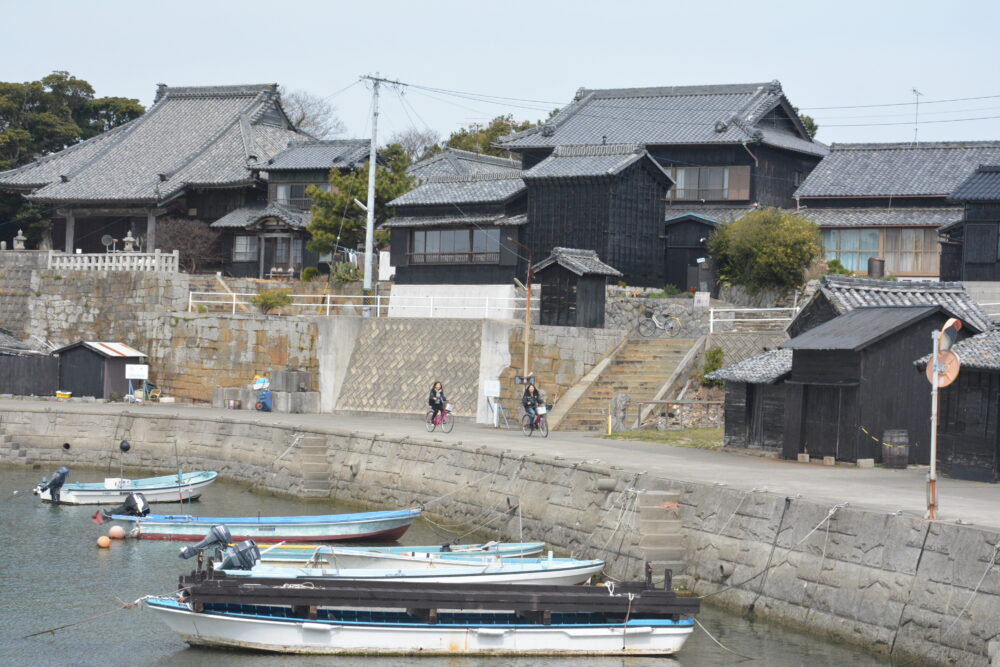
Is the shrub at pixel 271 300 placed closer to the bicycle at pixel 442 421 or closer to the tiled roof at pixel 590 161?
the tiled roof at pixel 590 161

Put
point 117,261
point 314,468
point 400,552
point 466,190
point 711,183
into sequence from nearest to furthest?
point 400,552 < point 314,468 < point 466,190 < point 117,261 < point 711,183

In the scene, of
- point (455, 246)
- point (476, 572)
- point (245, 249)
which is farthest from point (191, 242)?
point (476, 572)

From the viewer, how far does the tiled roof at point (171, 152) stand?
60.5 metres

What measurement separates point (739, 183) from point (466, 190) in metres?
12.2

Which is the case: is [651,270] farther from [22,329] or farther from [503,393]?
[22,329]

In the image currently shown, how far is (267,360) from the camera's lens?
45.8m

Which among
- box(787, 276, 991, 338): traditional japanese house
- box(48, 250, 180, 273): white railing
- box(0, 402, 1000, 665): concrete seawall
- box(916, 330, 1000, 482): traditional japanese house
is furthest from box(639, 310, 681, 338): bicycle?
box(48, 250, 180, 273): white railing

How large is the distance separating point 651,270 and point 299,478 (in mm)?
19762

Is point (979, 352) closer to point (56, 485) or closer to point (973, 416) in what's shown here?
point (973, 416)

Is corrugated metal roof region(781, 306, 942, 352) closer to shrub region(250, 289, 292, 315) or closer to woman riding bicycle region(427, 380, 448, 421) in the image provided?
woman riding bicycle region(427, 380, 448, 421)

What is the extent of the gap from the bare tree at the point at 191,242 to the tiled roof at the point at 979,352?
132ft

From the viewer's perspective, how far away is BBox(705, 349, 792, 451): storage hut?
30281 mm

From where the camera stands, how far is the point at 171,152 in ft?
212

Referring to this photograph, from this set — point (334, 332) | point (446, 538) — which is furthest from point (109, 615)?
point (334, 332)
